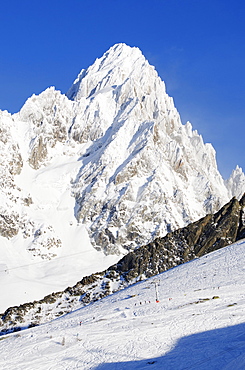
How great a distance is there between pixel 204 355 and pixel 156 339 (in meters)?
6.08

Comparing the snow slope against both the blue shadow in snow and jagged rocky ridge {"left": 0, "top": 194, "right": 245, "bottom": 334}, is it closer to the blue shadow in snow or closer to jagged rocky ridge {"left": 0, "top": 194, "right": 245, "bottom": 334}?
the blue shadow in snow

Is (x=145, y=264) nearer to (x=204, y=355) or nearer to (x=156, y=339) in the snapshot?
(x=156, y=339)

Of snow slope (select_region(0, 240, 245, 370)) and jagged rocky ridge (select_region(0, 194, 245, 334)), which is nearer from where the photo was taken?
snow slope (select_region(0, 240, 245, 370))

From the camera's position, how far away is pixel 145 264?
386 ft

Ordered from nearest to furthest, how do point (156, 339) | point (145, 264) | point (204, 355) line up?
point (204, 355)
point (156, 339)
point (145, 264)

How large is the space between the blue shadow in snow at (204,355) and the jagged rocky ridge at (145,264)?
80.4m

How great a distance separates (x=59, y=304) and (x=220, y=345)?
293ft

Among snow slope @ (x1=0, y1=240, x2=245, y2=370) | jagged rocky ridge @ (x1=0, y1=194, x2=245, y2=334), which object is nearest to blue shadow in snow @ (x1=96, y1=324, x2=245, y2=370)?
snow slope @ (x1=0, y1=240, x2=245, y2=370)

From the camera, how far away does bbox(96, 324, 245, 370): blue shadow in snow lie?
20906mm

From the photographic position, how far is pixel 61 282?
163 meters

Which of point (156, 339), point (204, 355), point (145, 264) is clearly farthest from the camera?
point (145, 264)

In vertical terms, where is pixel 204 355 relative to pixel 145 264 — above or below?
below

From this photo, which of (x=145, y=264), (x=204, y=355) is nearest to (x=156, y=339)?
(x=204, y=355)

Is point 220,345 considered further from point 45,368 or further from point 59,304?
point 59,304
